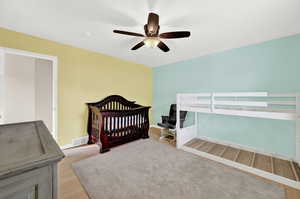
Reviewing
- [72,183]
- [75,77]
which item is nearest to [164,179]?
[72,183]

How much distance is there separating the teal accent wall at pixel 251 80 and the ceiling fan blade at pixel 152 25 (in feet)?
7.05

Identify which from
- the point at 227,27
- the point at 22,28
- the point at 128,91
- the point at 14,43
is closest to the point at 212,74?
the point at 227,27

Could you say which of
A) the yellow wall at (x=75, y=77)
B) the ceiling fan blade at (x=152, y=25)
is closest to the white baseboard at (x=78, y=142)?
the yellow wall at (x=75, y=77)

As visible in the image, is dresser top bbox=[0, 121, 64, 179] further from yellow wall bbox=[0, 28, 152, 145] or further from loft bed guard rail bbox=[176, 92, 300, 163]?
loft bed guard rail bbox=[176, 92, 300, 163]

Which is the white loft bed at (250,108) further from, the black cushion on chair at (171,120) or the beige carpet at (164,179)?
the black cushion on chair at (171,120)

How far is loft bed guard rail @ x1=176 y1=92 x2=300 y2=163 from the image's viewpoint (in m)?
1.78

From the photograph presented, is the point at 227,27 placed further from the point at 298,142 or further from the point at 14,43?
the point at 14,43

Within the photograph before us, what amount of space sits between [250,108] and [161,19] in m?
2.33

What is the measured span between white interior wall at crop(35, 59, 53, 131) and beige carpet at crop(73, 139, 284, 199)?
5.99 ft

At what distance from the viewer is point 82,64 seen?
295cm

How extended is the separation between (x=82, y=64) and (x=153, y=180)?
2.99 metres

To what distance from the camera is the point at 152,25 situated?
1.60m

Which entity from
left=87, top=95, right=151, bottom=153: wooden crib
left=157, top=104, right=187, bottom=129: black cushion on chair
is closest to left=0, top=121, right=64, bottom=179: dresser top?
left=87, top=95, right=151, bottom=153: wooden crib

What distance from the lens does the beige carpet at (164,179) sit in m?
1.45
